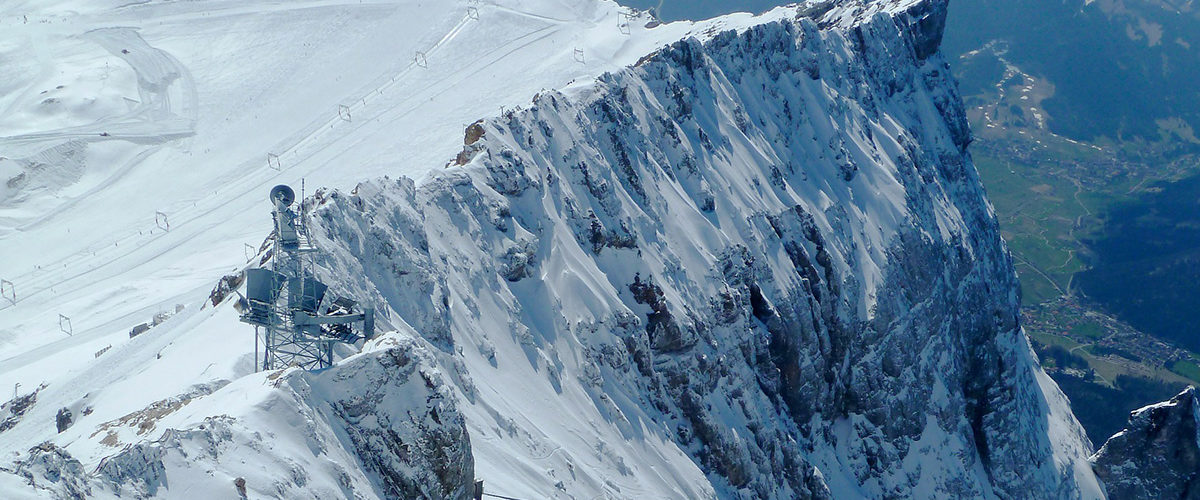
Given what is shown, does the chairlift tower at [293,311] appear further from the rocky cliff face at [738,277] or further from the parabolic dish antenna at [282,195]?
the rocky cliff face at [738,277]

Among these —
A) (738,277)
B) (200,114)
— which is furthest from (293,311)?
(200,114)

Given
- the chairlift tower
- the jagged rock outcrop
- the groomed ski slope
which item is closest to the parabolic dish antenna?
the chairlift tower

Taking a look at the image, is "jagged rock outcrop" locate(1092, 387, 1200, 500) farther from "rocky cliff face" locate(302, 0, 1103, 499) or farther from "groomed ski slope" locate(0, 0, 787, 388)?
"groomed ski slope" locate(0, 0, 787, 388)

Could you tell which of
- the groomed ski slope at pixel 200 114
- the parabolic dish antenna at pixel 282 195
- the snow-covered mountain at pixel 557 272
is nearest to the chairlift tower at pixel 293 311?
the parabolic dish antenna at pixel 282 195

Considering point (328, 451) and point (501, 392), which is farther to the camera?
point (501, 392)

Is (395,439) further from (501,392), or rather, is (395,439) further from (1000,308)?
(1000,308)

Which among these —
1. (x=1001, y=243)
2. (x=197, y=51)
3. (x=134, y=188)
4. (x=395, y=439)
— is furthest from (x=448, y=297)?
(x=1001, y=243)

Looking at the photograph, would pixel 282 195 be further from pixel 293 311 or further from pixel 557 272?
pixel 557 272
